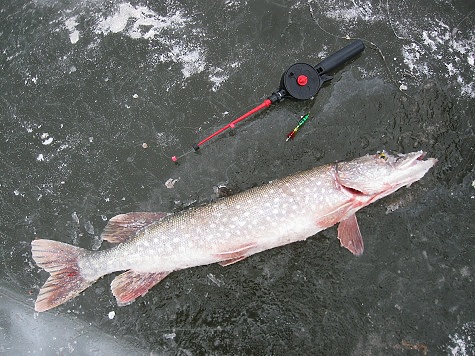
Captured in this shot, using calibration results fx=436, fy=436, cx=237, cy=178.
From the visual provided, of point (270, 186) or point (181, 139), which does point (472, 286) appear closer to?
point (270, 186)

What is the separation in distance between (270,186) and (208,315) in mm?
1025

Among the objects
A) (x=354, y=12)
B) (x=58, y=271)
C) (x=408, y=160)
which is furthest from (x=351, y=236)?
(x=58, y=271)

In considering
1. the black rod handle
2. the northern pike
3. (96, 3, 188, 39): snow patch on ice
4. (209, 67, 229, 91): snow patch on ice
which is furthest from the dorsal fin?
the black rod handle

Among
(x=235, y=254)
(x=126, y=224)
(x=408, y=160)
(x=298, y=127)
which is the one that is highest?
(x=126, y=224)

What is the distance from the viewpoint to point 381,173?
287 cm

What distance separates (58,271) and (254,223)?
1392mm

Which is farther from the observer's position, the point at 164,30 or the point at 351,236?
the point at 164,30

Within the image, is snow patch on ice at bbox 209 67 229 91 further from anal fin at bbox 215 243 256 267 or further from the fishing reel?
anal fin at bbox 215 243 256 267

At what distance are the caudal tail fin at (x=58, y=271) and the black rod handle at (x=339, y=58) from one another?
2.10 m

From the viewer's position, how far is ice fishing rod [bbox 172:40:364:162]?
3.08m

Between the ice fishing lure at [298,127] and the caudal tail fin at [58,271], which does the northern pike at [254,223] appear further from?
the ice fishing lure at [298,127]

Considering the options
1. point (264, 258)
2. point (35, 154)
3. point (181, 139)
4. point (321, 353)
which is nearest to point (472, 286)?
point (321, 353)

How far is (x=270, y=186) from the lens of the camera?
2896 millimetres

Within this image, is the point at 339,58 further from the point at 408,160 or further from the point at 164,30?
the point at 164,30
